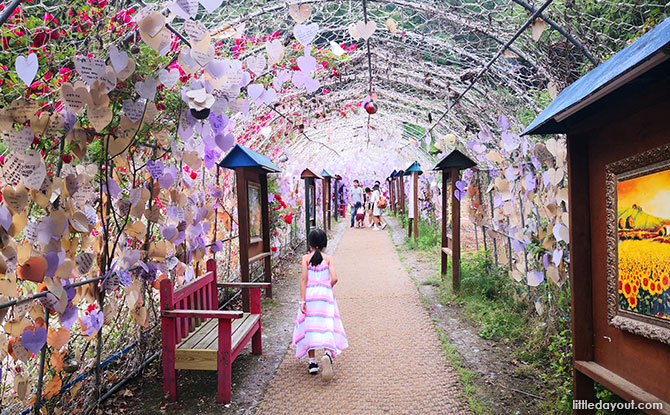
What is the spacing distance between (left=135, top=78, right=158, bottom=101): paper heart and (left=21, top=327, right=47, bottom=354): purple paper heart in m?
1.41

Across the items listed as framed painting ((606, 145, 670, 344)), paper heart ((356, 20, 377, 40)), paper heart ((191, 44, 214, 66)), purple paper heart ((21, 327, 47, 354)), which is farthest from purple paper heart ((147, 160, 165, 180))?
framed painting ((606, 145, 670, 344))

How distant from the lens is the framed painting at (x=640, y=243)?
1.88 metres

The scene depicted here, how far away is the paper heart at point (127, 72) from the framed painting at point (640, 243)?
2.73 m

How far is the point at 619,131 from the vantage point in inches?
85.4

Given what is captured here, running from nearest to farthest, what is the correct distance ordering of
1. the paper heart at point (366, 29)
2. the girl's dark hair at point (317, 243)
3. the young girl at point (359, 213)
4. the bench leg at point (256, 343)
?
the girl's dark hair at point (317, 243)
the paper heart at point (366, 29)
the bench leg at point (256, 343)
the young girl at point (359, 213)

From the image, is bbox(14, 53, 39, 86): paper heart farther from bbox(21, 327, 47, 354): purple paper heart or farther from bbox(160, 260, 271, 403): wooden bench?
bbox(160, 260, 271, 403): wooden bench

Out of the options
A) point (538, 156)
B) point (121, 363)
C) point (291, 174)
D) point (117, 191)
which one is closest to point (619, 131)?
point (538, 156)

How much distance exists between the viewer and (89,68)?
6.95ft

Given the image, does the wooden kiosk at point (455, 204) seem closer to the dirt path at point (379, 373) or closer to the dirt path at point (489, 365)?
the dirt path at point (489, 365)

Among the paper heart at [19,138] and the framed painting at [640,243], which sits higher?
the paper heart at [19,138]

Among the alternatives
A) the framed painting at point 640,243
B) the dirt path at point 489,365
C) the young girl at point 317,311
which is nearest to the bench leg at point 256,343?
the young girl at point 317,311

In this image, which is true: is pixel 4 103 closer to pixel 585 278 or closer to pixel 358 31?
pixel 358 31

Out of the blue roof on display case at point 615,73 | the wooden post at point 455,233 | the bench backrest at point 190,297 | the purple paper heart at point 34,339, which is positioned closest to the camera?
the blue roof on display case at point 615,73

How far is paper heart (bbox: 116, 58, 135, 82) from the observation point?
230 centimetres
